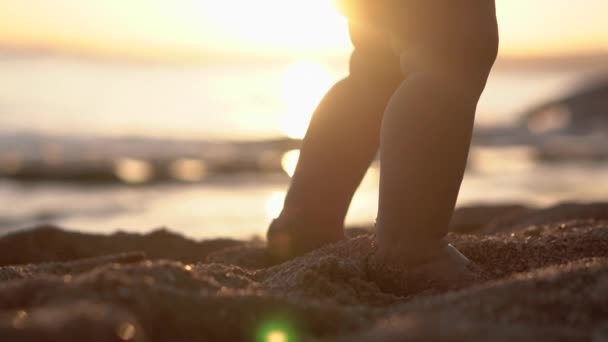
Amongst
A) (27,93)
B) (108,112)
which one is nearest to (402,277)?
(108,112)

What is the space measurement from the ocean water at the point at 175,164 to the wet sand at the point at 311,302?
2281 millimetres

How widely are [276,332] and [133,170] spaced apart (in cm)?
833

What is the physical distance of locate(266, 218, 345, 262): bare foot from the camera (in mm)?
2678

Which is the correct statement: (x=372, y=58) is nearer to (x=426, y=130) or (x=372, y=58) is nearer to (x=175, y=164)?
(x=426, y=130)

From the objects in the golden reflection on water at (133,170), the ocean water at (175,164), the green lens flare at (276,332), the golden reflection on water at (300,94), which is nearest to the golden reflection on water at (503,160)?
the ocean water at (175,164)

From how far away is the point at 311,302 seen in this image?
1.67 metres

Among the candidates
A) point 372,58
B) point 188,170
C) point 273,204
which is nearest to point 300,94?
point 188,170

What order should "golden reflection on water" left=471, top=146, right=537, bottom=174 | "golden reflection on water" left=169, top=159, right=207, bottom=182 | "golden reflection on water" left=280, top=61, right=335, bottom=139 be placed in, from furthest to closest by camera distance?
1. "golden reflection on water" left=280, top=61, right=335, bottom=139
2. "golden reflection on water" left=471, top=146, right=537, bottom=174
3. "golden reflection on water" left=169, top=159, right=207, bottom=182

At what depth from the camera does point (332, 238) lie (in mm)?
2703

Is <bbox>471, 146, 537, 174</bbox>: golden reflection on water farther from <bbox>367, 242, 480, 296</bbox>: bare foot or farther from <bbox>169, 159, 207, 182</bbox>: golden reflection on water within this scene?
<bbox>367, 242, 480, 296</bbox>: bare foot

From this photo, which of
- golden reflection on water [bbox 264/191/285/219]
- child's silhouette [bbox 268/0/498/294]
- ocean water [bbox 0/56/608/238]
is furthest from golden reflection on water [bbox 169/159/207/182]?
child's silhouette [bbox 268/0/498/294]

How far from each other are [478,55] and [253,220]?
3746 mm

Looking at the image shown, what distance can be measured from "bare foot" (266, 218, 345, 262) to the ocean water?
1822 mm

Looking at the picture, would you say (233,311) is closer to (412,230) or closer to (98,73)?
(412,230)
